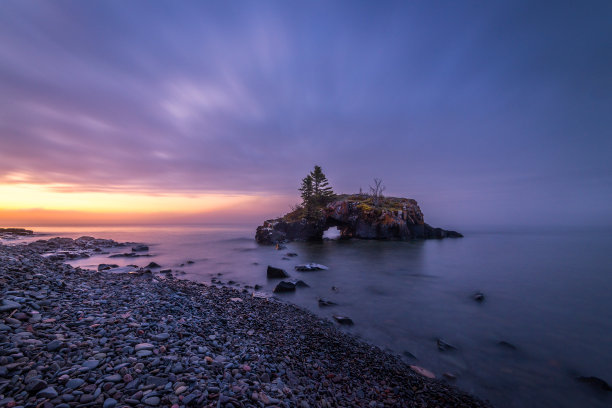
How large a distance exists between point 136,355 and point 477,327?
44.2 ft

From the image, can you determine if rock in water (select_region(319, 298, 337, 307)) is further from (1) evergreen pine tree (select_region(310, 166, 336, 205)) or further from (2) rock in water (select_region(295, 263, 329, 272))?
(1) evergreen pine tree (select_region(310, 166, 336, 205))

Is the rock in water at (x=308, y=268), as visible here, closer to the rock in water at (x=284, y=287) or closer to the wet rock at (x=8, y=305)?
the rock in water at (x=284, y=287)

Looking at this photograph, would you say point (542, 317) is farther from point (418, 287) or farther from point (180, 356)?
point (180, 356)

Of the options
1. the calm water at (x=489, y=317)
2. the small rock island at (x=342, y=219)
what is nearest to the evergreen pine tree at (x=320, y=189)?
the small rock island at (x=342, y=219)

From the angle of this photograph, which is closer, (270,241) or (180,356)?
(180,356)

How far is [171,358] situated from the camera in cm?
490

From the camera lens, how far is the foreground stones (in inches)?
147

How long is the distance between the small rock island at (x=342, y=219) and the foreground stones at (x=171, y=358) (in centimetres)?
3960

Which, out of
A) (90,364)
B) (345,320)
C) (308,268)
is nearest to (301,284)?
(308,268)

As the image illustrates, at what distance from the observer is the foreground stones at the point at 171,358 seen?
374 centimetres

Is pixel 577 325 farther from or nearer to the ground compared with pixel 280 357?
nearer to the ground

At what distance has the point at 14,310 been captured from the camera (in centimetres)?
545

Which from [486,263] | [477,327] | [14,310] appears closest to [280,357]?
[14,310]

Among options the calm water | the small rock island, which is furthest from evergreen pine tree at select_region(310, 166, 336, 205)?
the calm water
